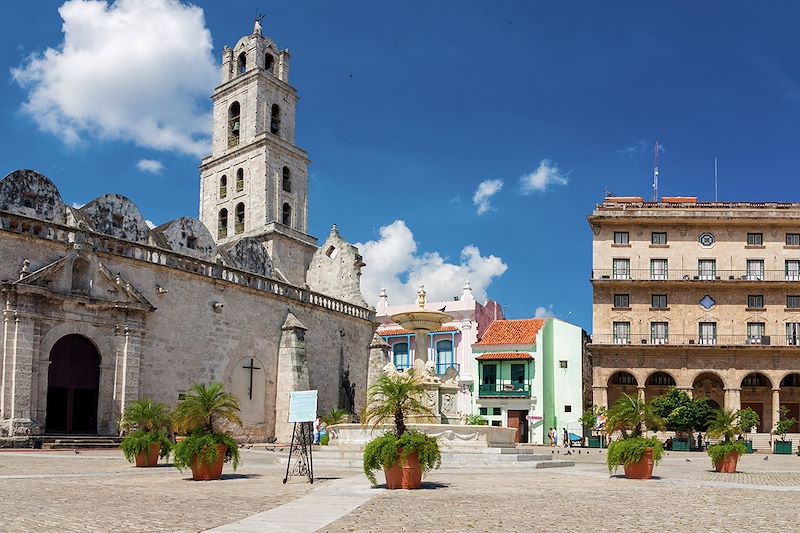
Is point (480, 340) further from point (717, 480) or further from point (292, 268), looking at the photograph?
point (717, 480)

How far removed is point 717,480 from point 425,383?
8.77 meters

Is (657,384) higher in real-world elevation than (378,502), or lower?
higher

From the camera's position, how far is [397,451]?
45.1 feet

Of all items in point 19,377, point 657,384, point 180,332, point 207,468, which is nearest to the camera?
point 207,468

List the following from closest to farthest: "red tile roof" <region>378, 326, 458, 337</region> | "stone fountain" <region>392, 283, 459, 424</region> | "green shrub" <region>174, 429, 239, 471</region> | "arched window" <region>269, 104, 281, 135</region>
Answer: "green shrub" <region>174, 429, 239, 471</region>, "stone fountain" <region>392, 283, 459, 424</region>, "arched window" <region>269, 104, 281, 135</region>, "red tile roof" <region>378, 326, 458, 337</region>

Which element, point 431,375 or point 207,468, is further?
point 431,375

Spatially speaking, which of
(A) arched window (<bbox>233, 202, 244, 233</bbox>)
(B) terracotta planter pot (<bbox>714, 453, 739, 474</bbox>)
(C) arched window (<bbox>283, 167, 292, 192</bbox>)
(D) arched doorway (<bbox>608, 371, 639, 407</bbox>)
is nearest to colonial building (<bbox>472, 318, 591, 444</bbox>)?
(D) arched doorway (<bbox>608, 371, 639, 407</bbox>)

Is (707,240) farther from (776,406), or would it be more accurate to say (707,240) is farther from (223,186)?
(223,186)

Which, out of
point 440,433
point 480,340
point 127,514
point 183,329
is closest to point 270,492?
point 127,514

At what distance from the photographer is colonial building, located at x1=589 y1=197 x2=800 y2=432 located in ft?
174

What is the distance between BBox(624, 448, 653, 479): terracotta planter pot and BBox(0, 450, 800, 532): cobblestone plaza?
270 millimetres

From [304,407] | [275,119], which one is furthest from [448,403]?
[275,119]

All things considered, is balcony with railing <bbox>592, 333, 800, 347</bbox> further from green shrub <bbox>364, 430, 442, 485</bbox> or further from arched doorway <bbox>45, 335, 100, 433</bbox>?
green shrub <bbox>364, 430, 442, 485</bbox>

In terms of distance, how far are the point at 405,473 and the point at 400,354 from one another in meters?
41.7
